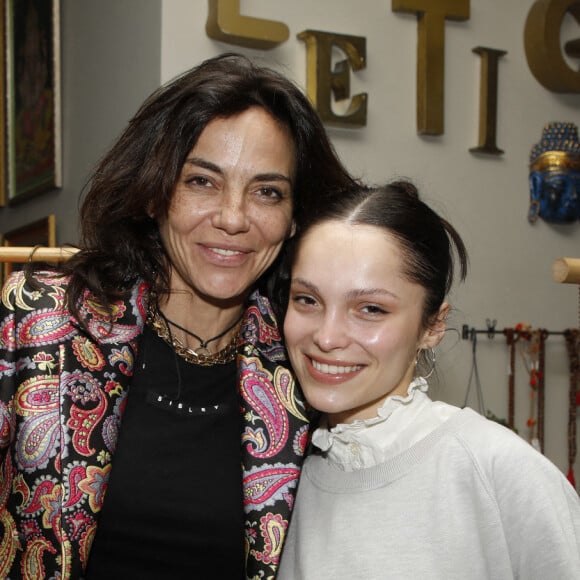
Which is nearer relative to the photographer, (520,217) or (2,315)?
(2,315)

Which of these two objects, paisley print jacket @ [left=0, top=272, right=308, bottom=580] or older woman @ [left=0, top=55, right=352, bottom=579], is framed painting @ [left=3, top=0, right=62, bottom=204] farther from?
paisley print jacket @ [left=0, top=272, right=308, bottom=580]

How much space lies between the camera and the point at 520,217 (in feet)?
11.8

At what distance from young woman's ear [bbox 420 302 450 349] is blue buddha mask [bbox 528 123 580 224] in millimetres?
2080

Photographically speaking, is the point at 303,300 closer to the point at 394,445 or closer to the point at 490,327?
the point at 394,445

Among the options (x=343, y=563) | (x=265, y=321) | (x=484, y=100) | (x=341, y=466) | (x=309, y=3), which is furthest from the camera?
(x=484, y=100)

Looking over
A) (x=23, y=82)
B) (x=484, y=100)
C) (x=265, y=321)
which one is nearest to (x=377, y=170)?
(x=484, y=100)

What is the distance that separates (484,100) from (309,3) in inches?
30.0

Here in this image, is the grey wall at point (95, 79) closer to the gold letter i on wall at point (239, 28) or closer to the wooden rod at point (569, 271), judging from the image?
the gold letter i on wall at point (239, 28)

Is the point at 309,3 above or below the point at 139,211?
above

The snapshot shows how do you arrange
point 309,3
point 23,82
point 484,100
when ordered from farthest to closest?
point 23,82, point 484,100, point 309,3

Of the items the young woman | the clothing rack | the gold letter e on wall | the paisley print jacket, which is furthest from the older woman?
the gold letter e on wall

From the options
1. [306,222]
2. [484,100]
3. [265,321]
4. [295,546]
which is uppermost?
[484,100]

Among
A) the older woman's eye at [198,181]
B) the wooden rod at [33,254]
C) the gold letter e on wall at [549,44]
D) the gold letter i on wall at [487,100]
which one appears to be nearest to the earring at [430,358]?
the older woman's eye at [198,181]

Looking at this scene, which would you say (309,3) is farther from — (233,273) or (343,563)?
(343,563)
